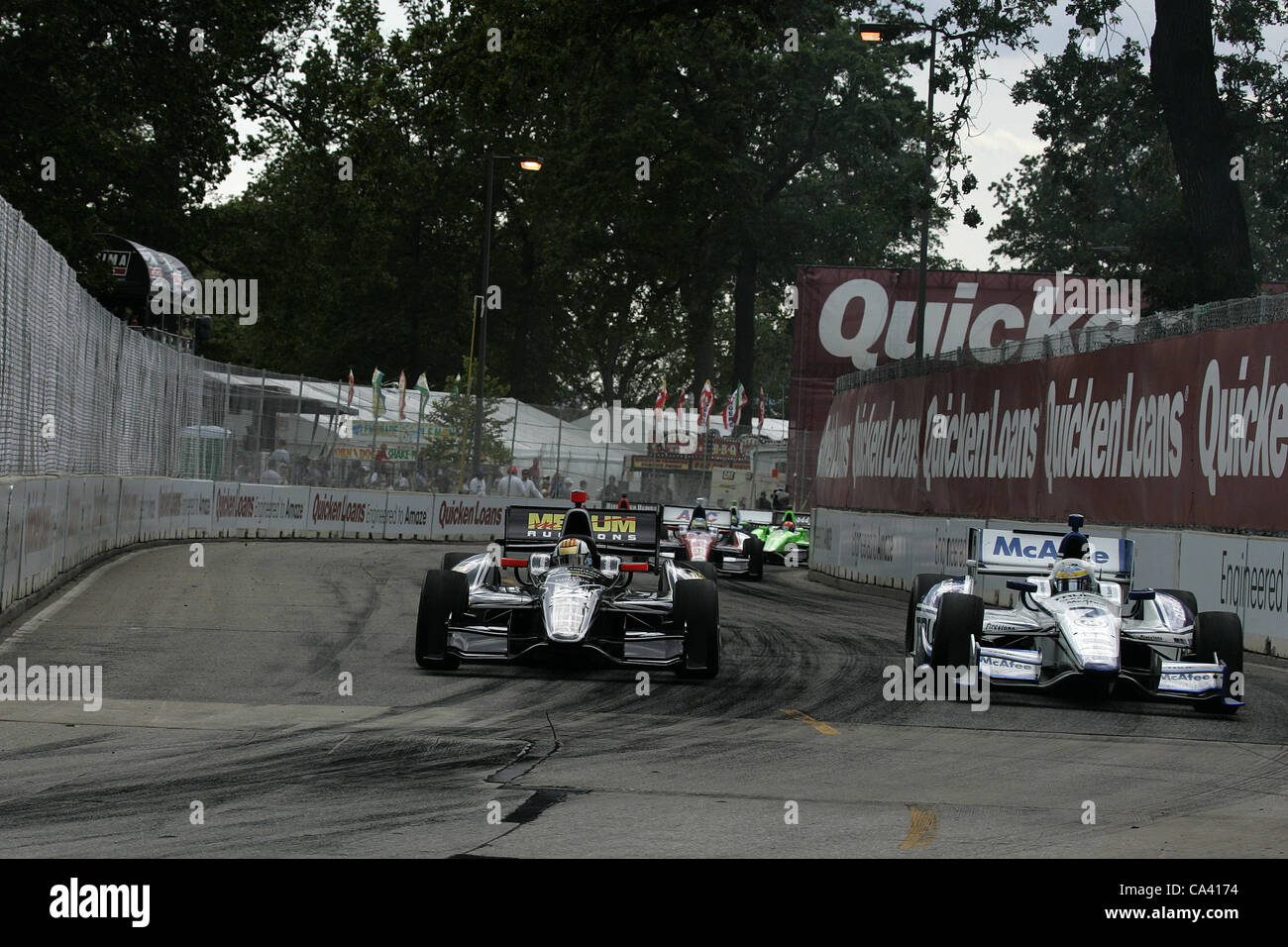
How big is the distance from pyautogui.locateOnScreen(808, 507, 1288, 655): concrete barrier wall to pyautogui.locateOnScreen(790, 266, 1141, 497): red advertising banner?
21.4 metres

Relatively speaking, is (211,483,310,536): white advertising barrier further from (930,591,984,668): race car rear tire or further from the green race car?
(930,591,984,668): race car rear tire

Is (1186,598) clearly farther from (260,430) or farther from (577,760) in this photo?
(260,430)

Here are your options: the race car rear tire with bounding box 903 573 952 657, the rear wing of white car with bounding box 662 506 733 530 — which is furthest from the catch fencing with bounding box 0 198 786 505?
the rear wing of white car with bounding box 662 506 733 530

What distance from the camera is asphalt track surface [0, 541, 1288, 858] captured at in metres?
6.44

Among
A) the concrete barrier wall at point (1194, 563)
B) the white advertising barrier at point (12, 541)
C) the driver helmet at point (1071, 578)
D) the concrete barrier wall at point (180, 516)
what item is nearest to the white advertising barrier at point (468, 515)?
the concrete barrier wall at point (180, 516)

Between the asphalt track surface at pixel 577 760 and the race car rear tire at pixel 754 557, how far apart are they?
11.3 m

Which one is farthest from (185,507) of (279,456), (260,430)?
(279,456)

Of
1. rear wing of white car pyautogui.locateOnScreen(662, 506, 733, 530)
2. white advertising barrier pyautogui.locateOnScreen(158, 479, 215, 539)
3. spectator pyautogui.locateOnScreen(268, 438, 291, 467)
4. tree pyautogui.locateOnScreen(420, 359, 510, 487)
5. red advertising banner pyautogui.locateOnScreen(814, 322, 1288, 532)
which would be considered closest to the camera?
red advertising banner pyautogui.locateOnScreen(814, 322, 1288, 532)

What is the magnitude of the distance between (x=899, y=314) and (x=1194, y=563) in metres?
30.7

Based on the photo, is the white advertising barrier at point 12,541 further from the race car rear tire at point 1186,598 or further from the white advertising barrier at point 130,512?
the race car rear tire at point 1186,598

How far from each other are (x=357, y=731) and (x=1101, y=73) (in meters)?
26.7

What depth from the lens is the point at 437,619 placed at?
1234 cm
